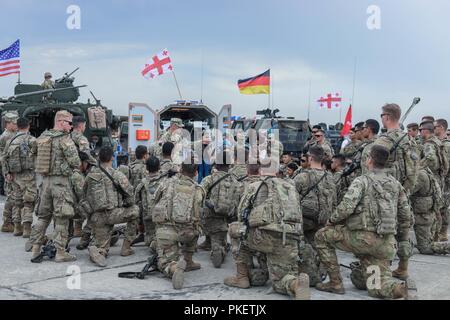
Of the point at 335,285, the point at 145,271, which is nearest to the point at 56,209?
the point at 145,271

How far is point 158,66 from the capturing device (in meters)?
14.1

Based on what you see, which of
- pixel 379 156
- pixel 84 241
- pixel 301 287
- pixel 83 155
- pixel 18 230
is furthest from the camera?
pixel 18 230

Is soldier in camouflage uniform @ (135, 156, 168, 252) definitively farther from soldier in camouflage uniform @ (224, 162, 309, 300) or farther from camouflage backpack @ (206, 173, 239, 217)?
soldier in camouflage uniform @ (224, 162, 309, 300)

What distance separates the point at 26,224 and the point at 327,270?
4.92m

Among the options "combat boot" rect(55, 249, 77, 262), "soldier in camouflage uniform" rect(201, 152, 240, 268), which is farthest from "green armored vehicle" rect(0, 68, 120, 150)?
"soldier in camouflage uniform" rect(201, 152, 240, 268)

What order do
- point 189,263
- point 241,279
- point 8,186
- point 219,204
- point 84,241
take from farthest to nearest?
point 8,186
point 84,241
point 219,204
point 189,263
point 241,279

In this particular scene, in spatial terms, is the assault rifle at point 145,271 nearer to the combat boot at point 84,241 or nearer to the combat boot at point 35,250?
the combat boot at point 35,250

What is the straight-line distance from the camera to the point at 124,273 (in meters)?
5.84

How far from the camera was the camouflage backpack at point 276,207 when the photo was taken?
16.8 feet

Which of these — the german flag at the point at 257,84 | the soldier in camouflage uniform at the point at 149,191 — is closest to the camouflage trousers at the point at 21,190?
the soldier in camouflage uniform at the point at 149,191

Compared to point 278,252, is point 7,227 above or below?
below

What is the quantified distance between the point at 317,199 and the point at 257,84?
9.39m

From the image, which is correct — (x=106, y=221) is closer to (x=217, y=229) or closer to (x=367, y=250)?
(x=217, y=229)
